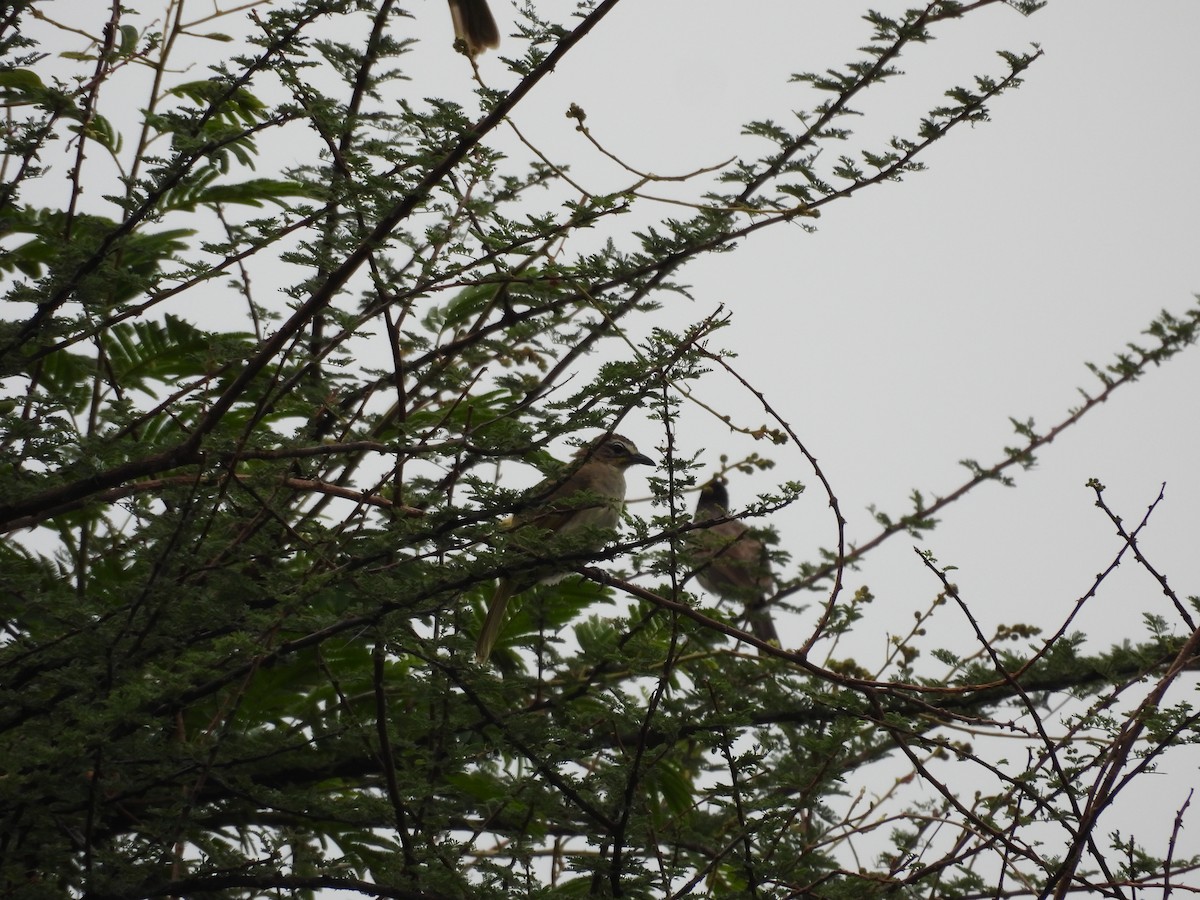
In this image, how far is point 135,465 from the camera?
3.32 m

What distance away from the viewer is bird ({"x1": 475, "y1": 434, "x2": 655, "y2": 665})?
3422 mm

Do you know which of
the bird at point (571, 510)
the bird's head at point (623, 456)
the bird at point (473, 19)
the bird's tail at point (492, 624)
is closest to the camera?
the bird at point (571, 510)

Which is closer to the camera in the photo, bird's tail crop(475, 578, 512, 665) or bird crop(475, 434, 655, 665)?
bird crop(475, 434, 655, 665)

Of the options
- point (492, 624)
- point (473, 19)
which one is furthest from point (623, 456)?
point (473, 19)

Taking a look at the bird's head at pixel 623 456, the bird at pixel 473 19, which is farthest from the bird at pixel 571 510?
the bird at pixel 473 19

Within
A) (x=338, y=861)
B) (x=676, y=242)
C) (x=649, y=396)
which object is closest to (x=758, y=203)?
(x=676, y=242)

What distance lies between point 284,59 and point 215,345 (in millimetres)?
877

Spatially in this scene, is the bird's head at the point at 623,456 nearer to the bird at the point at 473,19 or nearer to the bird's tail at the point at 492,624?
the bird's tail at the point at 492,624

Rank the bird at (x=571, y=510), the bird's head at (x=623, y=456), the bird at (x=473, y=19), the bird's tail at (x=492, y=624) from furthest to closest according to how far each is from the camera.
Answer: the bird's head at (x=623, y=456) < the bird's tail at (x=492, y=624) < the bird at (x=473, y=19) < the bird at (x=571, y=510)

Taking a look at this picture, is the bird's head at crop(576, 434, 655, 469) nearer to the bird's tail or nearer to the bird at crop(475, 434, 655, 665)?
the bird at crop(475, 434, 655, 665)

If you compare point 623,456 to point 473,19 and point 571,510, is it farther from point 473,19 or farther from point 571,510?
point 571,510

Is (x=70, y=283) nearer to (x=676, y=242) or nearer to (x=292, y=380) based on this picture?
(x=292, y=380)

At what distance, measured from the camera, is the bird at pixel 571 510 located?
3422 millimetres

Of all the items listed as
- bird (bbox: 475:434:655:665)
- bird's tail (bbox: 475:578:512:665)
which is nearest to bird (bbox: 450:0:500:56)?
bird (bbox: 475:434:655:665)
